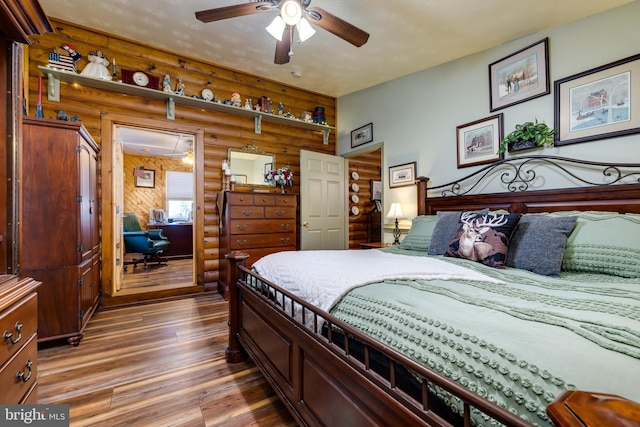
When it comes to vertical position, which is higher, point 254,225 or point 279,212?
point 279,212

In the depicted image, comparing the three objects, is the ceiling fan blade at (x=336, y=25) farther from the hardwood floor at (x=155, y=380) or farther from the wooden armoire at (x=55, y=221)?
the hardwood floor at (x=155, y=380)

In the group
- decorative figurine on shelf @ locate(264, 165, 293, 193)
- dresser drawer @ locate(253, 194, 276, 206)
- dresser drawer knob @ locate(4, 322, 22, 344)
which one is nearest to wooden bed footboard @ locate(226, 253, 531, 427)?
dresser drawer knob @ locate(4, 322, 22, 344)

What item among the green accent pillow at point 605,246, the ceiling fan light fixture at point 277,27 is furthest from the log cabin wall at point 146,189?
the green accent pillow at point 605,246

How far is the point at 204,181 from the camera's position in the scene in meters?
3.84

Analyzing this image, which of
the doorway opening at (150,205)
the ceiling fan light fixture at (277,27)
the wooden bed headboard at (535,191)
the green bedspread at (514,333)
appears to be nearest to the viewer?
the green bedspread at (514,333)

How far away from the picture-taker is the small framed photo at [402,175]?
361cm

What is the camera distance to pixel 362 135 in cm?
443

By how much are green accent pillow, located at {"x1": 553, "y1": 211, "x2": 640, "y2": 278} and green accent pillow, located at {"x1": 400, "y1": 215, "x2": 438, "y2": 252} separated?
0.99 m

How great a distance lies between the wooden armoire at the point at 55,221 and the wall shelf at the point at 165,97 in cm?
111

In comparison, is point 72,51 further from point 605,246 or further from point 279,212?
point 605,246

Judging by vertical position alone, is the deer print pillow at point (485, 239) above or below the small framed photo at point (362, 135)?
below

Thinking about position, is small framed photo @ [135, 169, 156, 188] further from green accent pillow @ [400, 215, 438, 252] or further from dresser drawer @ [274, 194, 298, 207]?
green accent pillow @ [400, 215, 438, 252]

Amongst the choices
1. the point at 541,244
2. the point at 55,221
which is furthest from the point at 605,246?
the point at 55,221

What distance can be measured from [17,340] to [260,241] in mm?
2704
